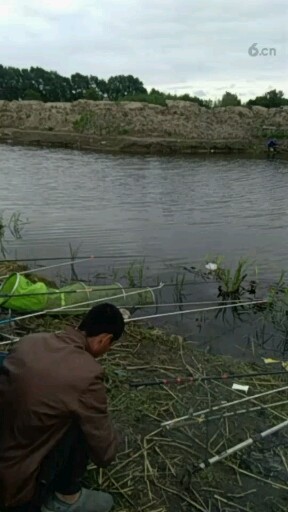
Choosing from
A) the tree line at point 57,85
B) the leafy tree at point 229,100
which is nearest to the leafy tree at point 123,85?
the tree line at point 57,85

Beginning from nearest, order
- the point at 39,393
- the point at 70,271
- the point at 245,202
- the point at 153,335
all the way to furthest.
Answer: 1. the point at 39,393
2. the point at 153,335
3. the point at 70,271
4. the point at 245,202

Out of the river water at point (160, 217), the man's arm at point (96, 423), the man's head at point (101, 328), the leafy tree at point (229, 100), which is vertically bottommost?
the river water at point (160, 217)

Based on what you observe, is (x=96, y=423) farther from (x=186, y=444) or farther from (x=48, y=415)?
(x=186, y=444)

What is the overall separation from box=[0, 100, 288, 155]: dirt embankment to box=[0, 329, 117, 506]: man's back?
34829 mm

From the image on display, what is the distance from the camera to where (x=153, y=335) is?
6629 millimetres

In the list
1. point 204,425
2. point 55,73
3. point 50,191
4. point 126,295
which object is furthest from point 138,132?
point 55,73

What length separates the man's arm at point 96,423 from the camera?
3.02 m

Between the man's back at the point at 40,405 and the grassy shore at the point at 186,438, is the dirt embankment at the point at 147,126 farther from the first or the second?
the man's back at the point at 40,405

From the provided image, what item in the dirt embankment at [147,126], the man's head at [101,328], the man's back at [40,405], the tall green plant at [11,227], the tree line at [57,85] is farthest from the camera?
the tree line at [57,85]

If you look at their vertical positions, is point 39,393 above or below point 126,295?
above

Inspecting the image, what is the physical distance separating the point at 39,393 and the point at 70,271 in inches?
276

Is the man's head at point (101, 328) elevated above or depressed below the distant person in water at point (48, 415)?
above

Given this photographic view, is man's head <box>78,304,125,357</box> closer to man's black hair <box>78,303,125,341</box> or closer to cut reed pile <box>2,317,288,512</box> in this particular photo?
man's black hair <box>78,303,125,341</box>

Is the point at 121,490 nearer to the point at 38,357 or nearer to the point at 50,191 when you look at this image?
the point at 38,357
